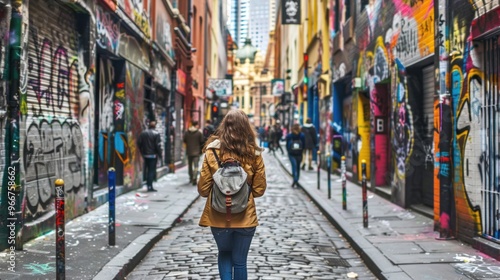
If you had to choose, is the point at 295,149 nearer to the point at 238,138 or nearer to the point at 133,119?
the point at 133,119

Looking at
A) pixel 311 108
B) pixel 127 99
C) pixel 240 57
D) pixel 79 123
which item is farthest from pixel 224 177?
pixel 240 57

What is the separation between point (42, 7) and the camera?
863 centimetres

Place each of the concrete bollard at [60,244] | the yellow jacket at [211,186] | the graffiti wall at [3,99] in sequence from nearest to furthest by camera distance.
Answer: the yellow jacket at [211,186] < the concrete bollard at [60,244] < the graffiti wall at [3,99]

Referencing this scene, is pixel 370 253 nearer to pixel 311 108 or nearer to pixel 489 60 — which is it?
pixel 489 60

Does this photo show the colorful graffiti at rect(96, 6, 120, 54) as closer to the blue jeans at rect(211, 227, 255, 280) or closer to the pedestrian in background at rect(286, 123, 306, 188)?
the pedestrian in background at rect(286, 123, 306, 188)

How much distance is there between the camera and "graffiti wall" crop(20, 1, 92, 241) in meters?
7.89

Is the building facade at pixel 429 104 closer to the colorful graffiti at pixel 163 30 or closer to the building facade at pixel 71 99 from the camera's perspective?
the building facade at pixel 71 99

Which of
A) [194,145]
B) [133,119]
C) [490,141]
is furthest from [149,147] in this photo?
[490,141]

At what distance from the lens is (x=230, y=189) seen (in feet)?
14.7

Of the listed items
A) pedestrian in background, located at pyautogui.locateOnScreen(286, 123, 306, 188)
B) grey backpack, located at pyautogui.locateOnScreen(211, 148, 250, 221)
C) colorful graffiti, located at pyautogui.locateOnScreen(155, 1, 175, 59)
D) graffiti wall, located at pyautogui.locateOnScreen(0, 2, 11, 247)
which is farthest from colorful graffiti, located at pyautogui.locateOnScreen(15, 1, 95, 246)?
colorful graffiti, located at pyautogui.locateOnScreen(155, 1, 175, 59)

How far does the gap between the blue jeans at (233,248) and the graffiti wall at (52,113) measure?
148 inches

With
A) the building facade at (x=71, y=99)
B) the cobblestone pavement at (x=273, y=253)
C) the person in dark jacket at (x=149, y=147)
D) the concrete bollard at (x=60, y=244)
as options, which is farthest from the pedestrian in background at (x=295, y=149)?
the concrete bollard at (x=60, y=244)

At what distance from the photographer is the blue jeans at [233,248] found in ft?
15.4

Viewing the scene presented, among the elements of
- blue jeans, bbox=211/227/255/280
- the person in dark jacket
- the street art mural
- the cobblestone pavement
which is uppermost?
the street art mural
